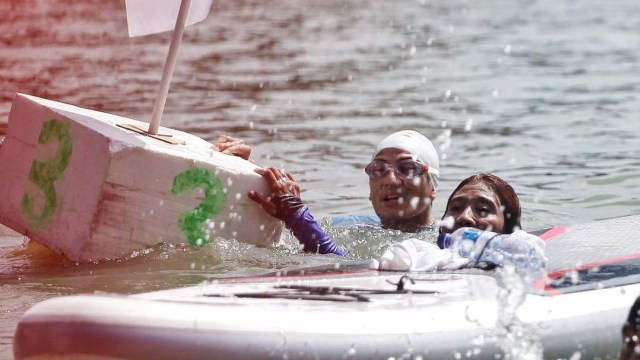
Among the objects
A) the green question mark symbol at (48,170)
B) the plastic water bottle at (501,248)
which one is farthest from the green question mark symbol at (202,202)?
the plastic water bottle at (501,248)

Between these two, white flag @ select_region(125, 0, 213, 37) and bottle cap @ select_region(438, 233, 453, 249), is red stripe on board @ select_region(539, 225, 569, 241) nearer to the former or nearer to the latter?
bottle cap @ select_region(438, 233, 453, 249)

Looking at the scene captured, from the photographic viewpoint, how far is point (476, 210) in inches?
208

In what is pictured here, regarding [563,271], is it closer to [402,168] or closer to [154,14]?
[402,168]

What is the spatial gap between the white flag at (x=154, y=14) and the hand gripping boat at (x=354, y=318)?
1.88 m

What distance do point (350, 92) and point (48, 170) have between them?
7.44m

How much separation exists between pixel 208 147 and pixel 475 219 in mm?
1497

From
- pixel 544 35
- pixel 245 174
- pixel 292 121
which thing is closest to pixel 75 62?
pixel 292 121

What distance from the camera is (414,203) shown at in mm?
6590

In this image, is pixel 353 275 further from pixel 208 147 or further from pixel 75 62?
pixel 75 62

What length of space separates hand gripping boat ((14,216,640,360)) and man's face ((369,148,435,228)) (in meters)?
1.91

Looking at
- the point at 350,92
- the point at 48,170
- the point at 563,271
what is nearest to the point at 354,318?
the point at 563,271

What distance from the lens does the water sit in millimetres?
6754

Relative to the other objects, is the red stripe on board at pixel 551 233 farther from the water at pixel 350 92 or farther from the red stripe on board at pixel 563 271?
the water at pixel 350 92

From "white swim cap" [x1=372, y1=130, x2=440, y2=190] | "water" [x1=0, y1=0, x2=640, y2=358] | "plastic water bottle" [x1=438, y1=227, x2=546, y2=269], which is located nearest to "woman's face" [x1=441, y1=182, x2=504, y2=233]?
"plastic water bottle" [x1=438, y1=227, x2=546, y2=269]
